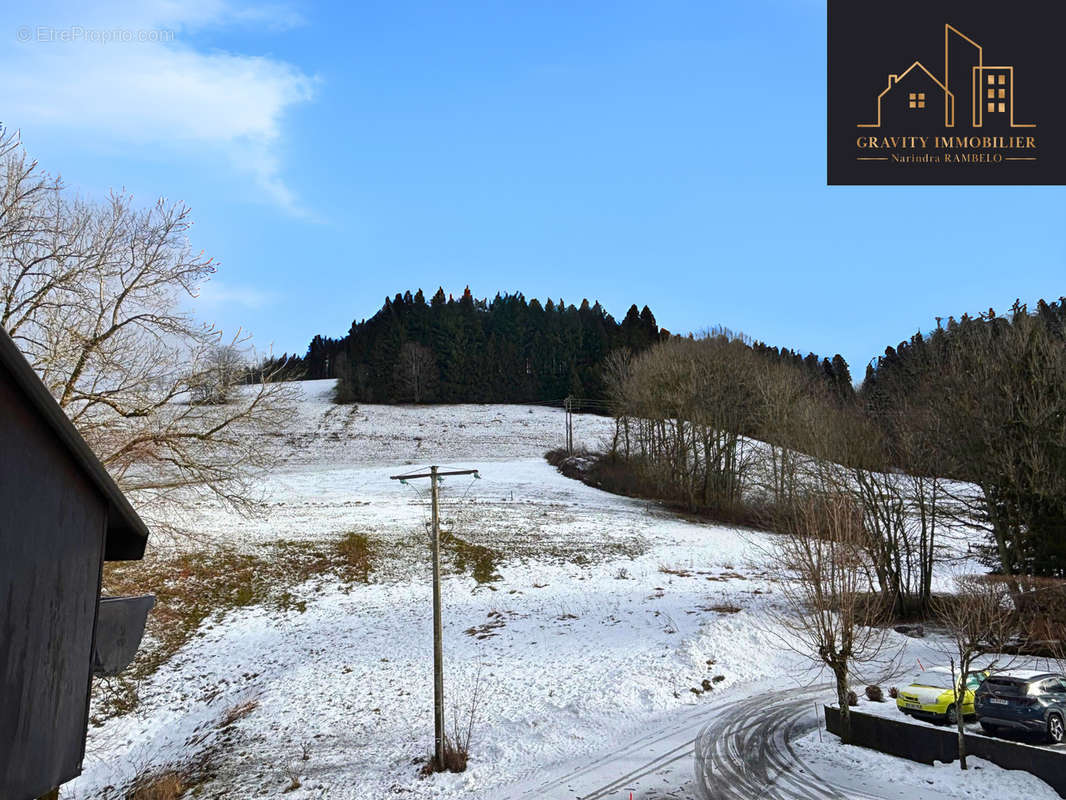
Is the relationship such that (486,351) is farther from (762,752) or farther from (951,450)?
(762,752)

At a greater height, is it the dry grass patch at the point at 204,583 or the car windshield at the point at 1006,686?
the car windshield at the point at 1006,686

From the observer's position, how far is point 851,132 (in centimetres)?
2506

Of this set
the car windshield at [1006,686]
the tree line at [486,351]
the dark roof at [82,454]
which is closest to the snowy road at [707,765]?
the car windshield at [1006,686]

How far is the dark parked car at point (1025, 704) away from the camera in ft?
52.0

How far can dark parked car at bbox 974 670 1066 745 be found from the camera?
52.0ft

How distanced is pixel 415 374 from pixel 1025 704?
284ft

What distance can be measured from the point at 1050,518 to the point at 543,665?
21.4 m

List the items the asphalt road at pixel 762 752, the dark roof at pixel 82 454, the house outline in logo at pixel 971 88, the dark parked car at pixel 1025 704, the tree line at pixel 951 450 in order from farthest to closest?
1. the tree line at pixel 951 450
2. the house outline in logo at pixel 971 88
3. the dark parked car at pixel 1025 704
4. the asphalt road at pixel 762 752
5. the dark roof at pixel 82 454

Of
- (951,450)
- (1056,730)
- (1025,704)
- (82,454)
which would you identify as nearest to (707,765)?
(1025,704)

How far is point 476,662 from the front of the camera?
78.0ft

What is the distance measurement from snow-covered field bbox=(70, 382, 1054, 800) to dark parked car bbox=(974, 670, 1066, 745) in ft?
6.64

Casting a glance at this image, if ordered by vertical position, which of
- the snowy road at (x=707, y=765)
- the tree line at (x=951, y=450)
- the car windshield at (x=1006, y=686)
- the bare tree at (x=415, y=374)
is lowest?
the snowy road at (x=707, y=765)

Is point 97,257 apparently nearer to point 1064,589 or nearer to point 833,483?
point 833,483

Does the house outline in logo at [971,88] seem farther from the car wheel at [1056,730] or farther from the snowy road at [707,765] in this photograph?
the snowy road at [707,765]
